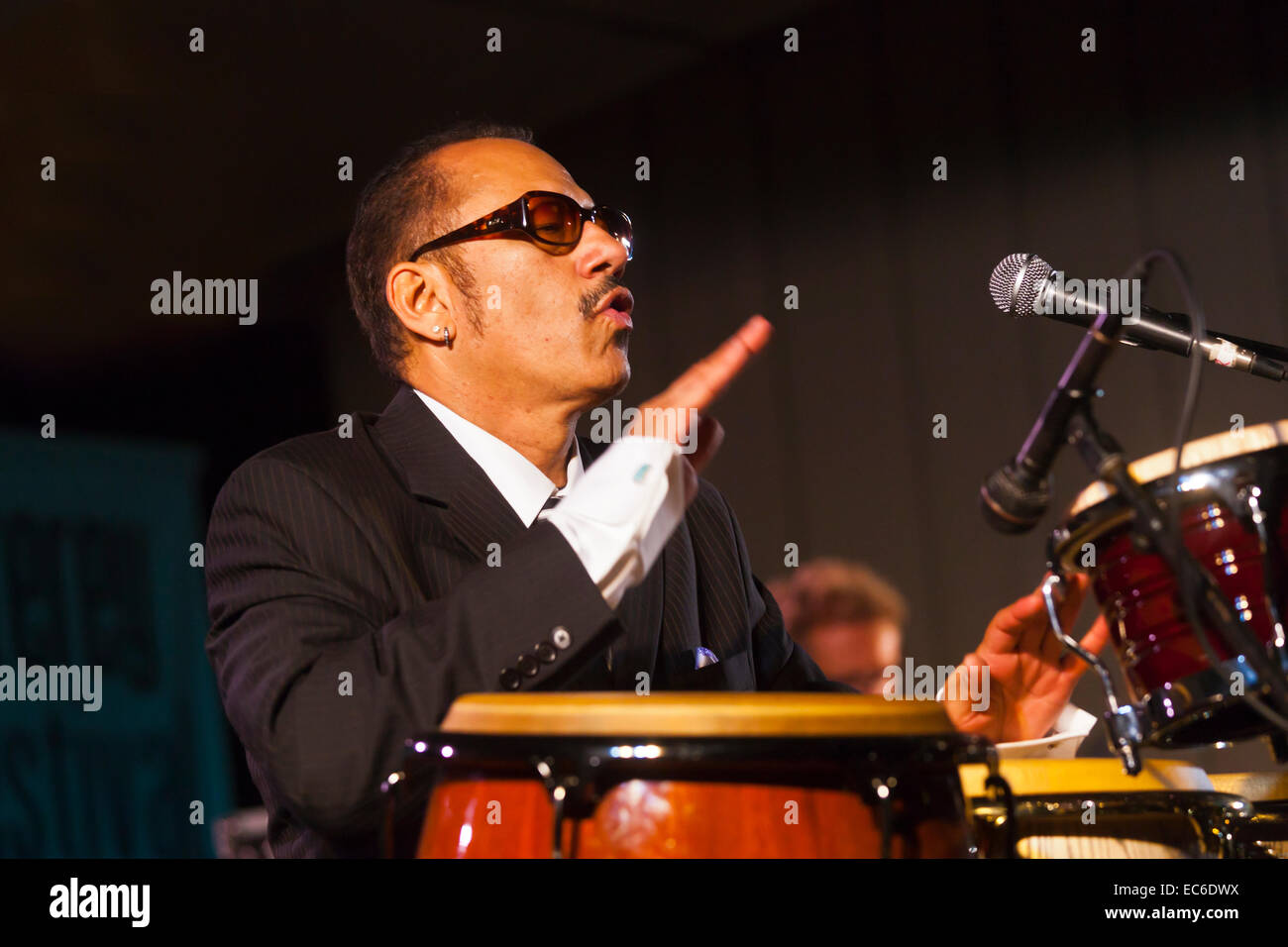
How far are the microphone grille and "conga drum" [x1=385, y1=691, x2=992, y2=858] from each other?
0.53 metres

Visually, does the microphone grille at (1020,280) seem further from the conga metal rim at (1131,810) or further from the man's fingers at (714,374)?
the conga metal rim at (1131,810)

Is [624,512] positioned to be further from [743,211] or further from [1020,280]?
[743,211]

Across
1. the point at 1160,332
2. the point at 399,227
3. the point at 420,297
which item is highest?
the point at 399,227

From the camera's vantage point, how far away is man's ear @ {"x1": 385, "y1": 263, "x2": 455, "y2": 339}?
2.03 metres

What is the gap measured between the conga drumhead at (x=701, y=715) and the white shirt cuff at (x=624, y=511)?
0.28m

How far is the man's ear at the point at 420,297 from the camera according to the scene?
6.66ft

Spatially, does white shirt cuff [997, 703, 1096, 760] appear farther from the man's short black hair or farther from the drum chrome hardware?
the man's short black hair

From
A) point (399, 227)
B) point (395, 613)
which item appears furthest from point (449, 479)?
point (399, 227)

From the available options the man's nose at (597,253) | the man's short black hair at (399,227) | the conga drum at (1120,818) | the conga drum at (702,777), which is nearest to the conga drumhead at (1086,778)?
→ the conga drum at (1120,818)

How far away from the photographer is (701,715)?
1031mm

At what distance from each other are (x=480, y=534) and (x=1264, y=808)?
1088 mm

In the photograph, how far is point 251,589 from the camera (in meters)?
1.52

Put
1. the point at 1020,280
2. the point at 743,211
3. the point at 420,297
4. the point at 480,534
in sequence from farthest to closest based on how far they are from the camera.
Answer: the point at 743,211 < the point at 420,297 < the point at 480,534 < the point at 1020,280

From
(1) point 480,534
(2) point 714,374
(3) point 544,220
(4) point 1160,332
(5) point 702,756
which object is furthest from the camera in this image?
(3) point 544,220
